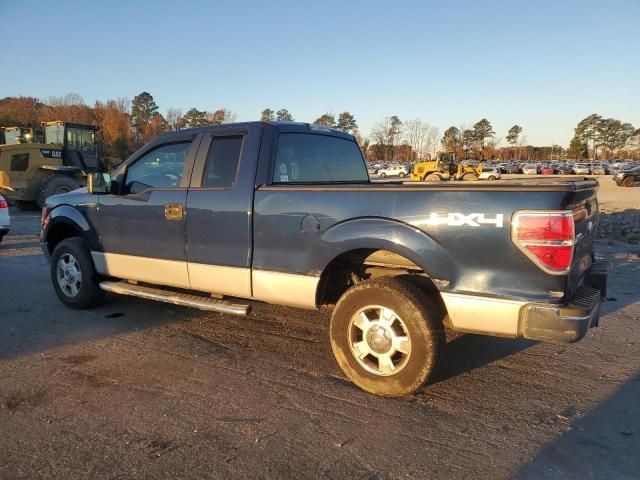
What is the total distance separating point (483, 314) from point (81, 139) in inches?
737

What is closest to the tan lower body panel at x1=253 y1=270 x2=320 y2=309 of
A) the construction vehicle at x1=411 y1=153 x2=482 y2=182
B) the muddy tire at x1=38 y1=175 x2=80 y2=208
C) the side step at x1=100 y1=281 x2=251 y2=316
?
the side step at x1=100 y1=281 x2=251 y2=316

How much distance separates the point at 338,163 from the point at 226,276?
1.68 metres

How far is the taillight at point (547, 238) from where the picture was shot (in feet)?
9.41

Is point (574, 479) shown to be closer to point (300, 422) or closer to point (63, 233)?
point (300, 422)

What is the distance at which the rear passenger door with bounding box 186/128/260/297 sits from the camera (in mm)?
4117

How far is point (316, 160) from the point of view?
15.4 feet

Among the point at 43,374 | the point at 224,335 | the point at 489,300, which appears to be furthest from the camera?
the point at 224,335

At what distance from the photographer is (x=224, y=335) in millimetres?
4832

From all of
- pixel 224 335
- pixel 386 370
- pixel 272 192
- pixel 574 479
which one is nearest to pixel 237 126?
pixel 272 192

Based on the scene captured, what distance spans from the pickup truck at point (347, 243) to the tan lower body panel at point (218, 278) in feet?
0.04

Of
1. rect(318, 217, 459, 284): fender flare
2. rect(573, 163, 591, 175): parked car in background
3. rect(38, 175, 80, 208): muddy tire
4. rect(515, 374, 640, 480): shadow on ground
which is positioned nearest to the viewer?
rect(515, 374, 640, 480): shadow on ground

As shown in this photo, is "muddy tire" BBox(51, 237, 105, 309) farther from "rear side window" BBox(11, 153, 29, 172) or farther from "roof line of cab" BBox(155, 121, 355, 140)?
"rear side window" BBox(11, 153, 29, 172)

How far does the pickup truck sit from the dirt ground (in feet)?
1.42

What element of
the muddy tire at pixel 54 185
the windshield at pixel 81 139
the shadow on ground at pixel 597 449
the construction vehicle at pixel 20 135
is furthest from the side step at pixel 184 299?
the construction vehicle at pixel 20 135
